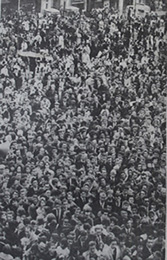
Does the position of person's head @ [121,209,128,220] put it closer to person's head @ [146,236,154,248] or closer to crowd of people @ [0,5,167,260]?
crowd of people @ [0,5,167,260]

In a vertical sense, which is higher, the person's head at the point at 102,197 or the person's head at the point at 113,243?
the person's head at the point at 102,197

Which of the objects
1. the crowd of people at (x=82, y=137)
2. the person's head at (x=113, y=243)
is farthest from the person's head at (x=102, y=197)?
the person's head at (x=113, y=243)

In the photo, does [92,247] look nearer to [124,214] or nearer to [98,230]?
[98,230]

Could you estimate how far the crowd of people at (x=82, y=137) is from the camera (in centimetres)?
173

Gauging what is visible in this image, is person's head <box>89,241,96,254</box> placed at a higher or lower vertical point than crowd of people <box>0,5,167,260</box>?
lower

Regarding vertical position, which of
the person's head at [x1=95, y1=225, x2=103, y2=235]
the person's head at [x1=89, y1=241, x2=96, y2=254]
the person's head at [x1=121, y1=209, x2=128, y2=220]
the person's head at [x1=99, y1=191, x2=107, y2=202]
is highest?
the person's head at [x1=99, y1=191, x2=107, y2=202]

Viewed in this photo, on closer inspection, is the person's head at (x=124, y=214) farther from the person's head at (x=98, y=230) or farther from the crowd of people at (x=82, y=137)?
the person's head at (x=98, y=230)

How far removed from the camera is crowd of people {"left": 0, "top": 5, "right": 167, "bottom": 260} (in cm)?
173

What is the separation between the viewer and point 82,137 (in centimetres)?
179

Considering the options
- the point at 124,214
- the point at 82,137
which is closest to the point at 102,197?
the point at 124,214

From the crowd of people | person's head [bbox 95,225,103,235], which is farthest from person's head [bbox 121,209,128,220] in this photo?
person's head [bbox 95,225,103,235]

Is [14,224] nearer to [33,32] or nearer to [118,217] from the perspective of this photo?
[118,217]

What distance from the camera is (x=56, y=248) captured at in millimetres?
1720

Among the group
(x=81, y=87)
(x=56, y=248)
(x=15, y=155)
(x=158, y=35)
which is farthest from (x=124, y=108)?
(x=56, y=248)
